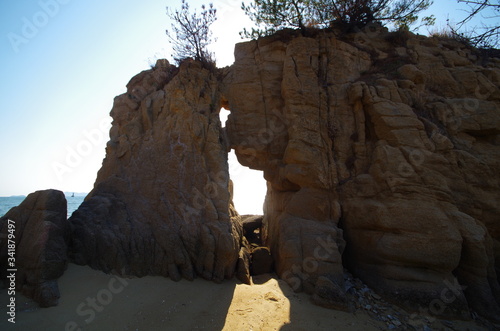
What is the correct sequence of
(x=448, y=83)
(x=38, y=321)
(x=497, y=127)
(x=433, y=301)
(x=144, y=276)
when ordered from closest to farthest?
(x=38, y=321)
(x=144, y=276)
(x=433, y=301)
(x=497, y=127)
(x=448, y=83)

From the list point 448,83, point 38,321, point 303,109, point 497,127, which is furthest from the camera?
point 448,83

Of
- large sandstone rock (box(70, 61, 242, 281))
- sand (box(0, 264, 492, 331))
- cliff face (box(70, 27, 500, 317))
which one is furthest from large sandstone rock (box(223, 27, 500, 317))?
large sandstone rock (box(70, 61, 242, 281))

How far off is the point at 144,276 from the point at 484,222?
849 centimetres

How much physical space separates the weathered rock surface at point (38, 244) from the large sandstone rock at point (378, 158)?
181 inches

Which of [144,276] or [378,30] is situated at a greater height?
[378,30]

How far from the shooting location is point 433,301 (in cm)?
536

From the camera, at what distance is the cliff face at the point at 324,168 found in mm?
5523

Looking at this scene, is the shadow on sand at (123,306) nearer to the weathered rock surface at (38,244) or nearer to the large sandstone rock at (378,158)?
the weathered rock surface at (38,244)

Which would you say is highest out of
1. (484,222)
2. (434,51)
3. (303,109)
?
(434,51)

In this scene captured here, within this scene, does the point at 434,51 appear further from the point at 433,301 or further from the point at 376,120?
the point at 433,301

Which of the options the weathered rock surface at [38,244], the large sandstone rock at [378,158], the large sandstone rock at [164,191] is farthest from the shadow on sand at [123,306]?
the large sandstone rock at [378,158]

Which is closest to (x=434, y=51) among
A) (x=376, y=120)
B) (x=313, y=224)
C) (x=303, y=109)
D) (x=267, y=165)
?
(x=376, y=120)

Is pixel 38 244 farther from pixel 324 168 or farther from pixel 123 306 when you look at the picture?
pixel 324 168

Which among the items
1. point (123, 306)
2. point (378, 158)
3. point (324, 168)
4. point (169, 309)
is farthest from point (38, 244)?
point (378, 158)
